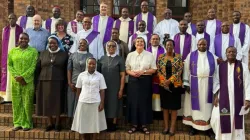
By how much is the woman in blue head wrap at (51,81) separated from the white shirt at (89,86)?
1.72 feet

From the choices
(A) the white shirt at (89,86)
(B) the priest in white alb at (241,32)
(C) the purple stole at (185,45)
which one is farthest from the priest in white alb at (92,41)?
(B) the priest in white alb at (241,32)

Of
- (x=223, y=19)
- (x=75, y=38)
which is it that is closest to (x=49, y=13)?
(x=75, y=38)

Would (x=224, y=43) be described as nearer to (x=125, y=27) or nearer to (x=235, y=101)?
(x=235, y=101)

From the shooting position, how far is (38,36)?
6070mm

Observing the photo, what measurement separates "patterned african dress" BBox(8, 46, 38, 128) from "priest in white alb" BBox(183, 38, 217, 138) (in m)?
2.73

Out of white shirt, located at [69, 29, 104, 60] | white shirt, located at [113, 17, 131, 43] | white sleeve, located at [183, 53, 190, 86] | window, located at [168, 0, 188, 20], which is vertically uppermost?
window, located at [168, 0, 188, 20]

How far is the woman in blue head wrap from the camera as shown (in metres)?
5.40

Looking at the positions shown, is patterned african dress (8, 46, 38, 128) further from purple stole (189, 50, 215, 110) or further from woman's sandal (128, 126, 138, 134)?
purple stole (189, 50, 215, 110)

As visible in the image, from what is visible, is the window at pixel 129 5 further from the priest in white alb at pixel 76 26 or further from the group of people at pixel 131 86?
the group of people at pixel 131 86

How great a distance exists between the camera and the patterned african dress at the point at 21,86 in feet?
18.0

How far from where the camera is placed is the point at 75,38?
599 centimetres

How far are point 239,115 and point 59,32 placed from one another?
3.53 m

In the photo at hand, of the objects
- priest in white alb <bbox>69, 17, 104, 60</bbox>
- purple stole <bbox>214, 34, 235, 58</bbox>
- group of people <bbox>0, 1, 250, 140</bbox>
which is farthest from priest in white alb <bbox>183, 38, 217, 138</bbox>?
priest in white alb <bbox>69, 17, 104, 60</bbox>

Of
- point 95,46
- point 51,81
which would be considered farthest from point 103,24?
point 51,81
